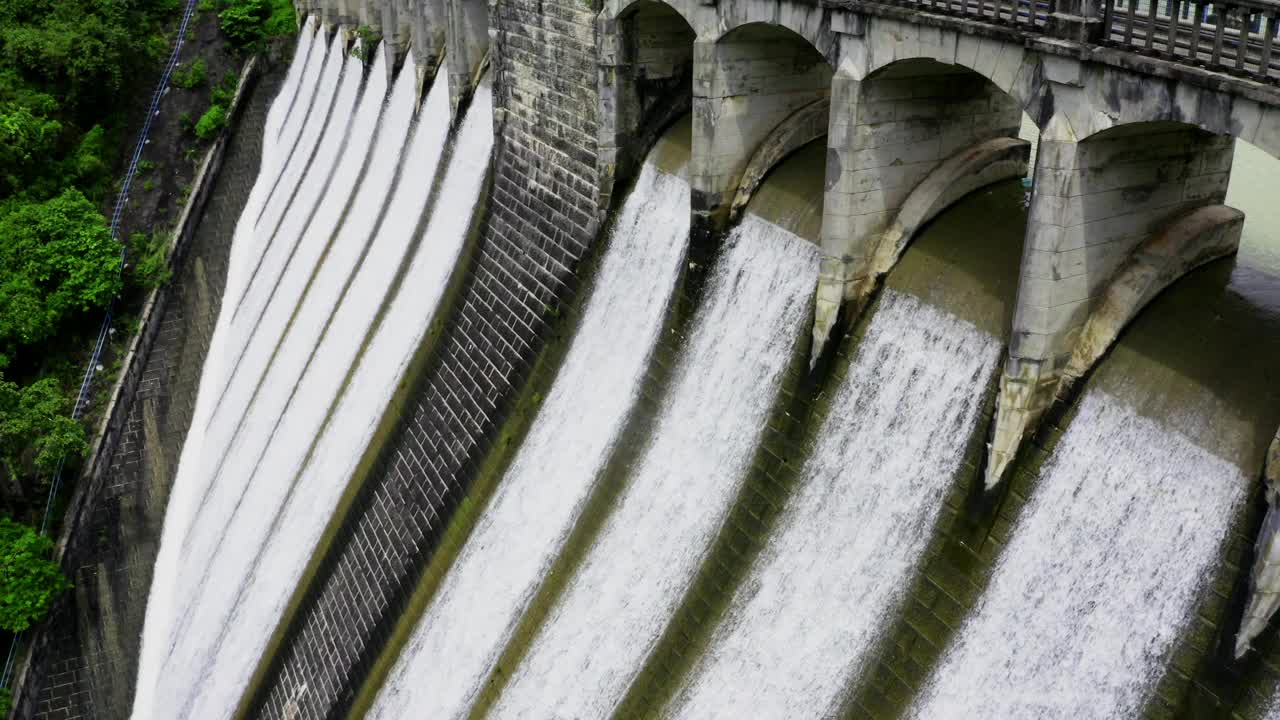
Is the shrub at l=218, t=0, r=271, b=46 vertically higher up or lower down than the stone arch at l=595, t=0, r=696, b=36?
lower down

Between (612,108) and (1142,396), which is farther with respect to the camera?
(612,108)

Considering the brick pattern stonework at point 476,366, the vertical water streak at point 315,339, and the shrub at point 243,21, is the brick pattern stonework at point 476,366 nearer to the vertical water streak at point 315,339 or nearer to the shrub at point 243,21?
the vertical water streak at point 315,339

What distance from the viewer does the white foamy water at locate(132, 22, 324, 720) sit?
94.3 feet

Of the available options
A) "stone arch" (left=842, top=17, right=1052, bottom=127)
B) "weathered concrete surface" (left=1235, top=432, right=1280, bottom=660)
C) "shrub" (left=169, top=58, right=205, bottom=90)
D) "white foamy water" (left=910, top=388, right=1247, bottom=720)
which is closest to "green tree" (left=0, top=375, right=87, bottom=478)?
"shrub" (left=169, top=58, right=205, bottom=90)

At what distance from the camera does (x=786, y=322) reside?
16281 millimetres

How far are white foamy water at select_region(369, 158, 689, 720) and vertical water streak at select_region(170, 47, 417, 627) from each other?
914 centimetres

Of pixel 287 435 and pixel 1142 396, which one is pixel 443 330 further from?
pixel 1142 396

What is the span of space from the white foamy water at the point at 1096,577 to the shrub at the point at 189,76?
1728 inches

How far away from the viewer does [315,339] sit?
101 ft

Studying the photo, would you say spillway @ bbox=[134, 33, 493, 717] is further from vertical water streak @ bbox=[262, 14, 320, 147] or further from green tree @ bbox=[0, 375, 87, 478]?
vertical water streak @ bbox=[262, 14, 320, 147]

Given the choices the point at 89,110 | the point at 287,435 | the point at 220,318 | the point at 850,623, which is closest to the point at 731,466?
the point at 850,623

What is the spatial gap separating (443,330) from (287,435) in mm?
5997

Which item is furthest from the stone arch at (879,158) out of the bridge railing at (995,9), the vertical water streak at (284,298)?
the vertical water streak at (284,298)

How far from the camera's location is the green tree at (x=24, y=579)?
2939cm
